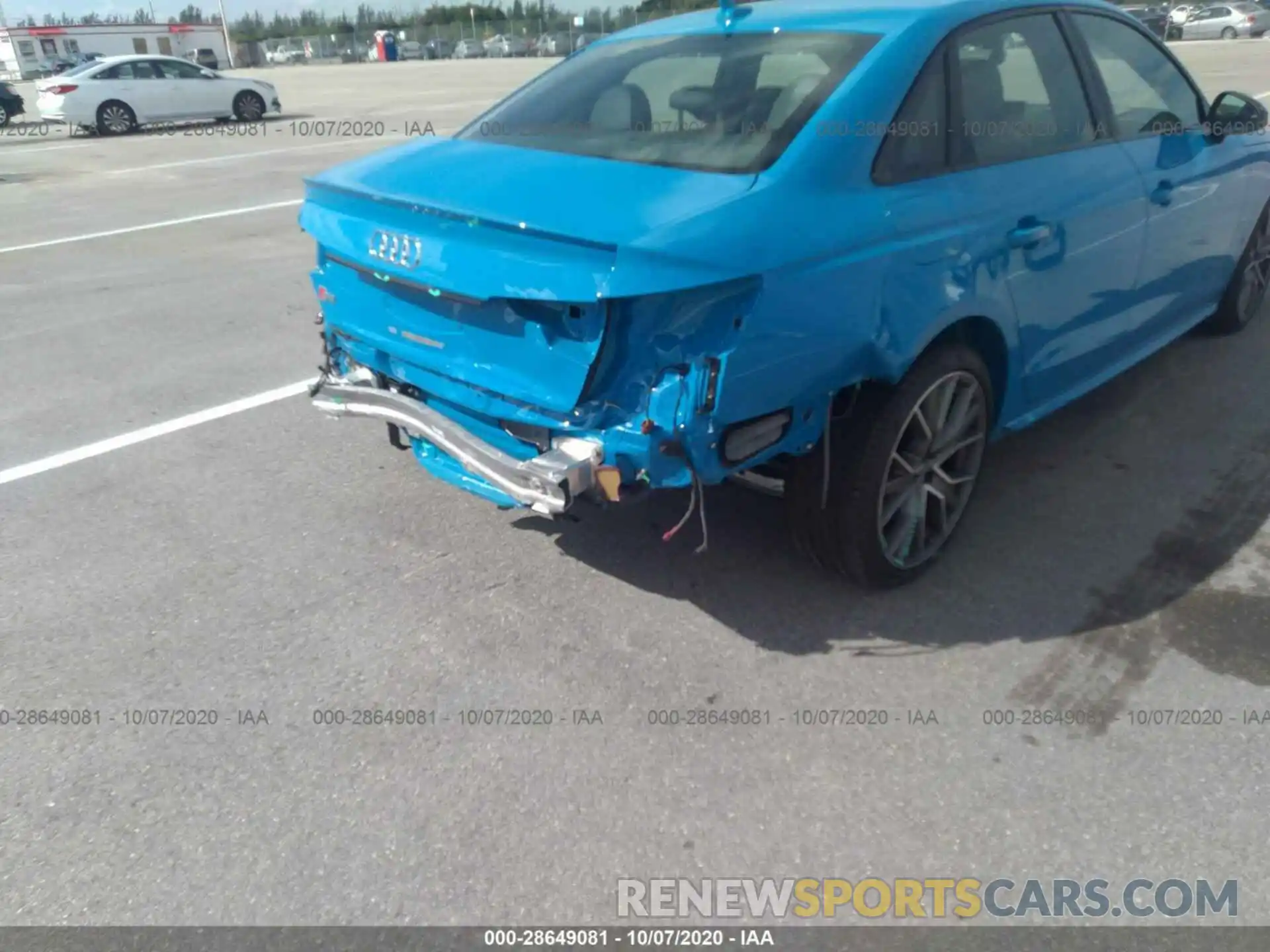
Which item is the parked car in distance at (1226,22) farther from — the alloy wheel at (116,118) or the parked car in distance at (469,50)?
the alloy wheel at (116,118)

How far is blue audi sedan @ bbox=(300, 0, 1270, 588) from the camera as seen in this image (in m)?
2.60

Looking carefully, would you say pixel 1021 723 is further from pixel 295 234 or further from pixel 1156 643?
pixel 295 234

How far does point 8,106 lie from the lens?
22.4 m

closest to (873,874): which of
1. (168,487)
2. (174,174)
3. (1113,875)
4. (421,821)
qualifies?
(1113,875)

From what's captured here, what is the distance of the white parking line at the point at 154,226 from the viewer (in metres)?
9.07

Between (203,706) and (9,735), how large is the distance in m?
0.51

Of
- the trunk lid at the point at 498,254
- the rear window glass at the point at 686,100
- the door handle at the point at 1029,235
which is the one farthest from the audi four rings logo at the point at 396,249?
the door handle at the point at 1029,235

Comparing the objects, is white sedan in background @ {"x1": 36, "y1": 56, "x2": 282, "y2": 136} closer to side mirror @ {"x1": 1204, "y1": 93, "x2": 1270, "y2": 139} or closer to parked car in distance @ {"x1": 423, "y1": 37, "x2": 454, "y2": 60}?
side mirror @ {"x1": 1204, "y1": 93, "x2": 1270, "y2": 139}

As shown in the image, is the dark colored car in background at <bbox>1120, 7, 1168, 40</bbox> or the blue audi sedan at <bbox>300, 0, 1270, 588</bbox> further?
the dark colored car in background at <bbox>1120, 7, 1168, 40</bbox>

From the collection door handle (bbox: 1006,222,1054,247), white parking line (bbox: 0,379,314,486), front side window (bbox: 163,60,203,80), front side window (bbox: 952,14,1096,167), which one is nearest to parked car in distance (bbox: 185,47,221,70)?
front side window (bbox: 163,60,203,80)

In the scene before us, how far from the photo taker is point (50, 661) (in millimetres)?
3117

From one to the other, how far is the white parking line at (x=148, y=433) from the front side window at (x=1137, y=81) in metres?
3.38

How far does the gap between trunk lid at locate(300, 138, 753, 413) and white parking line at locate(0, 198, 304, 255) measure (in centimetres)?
719
